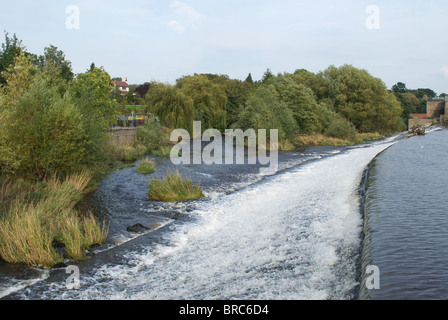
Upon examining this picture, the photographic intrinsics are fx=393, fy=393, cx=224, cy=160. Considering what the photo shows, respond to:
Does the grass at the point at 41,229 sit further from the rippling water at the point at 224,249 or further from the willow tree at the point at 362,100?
the willow tree at the point at 362,100

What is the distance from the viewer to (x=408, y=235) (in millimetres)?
10750

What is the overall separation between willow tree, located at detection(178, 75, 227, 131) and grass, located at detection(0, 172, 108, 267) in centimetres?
4379

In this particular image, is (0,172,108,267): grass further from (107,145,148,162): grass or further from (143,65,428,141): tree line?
(143,65,428,141): tree line

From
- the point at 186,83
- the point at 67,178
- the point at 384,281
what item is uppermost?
the point at 186,83

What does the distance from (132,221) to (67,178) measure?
180 inches

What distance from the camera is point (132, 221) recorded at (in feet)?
46.4

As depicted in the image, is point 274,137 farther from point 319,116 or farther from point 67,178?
point 67,178

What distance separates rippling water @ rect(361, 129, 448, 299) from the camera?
304 inches

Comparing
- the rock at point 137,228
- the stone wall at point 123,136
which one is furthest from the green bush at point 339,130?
the rock at point 137,228

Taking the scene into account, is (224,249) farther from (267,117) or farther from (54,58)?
(54,58)

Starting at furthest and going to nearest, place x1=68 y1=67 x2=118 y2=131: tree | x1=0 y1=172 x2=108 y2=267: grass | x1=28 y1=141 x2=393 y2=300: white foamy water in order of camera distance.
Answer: x1=68 y1=67 x2=118 y2=131: tree < x1=0 y1=172 x2=108 y2=267: grass < x1=28 y1=141 x2=393 y2=300: white foamy water

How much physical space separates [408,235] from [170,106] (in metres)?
39.6

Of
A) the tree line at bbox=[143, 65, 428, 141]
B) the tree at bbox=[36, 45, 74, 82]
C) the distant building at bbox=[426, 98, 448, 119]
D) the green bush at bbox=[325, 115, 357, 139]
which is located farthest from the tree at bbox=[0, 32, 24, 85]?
the distant building at bbox=[426, 98, 448, 119]
